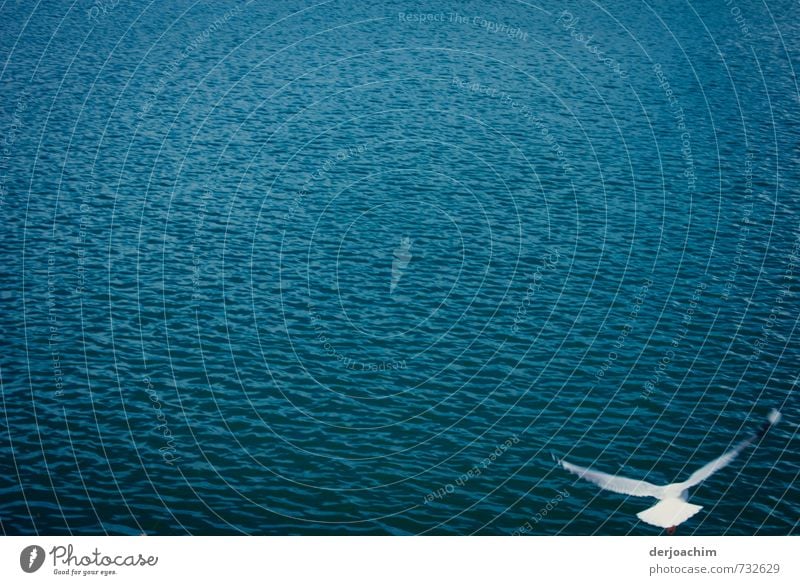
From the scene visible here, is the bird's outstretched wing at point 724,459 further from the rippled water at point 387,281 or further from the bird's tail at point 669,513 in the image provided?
the bird's tail at point 669,513

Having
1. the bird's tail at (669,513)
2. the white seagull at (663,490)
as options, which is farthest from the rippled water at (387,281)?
the white seagull at (663,490)

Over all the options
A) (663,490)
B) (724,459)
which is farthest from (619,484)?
(724,459)

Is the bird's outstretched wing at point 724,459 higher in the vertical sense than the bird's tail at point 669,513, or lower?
higher

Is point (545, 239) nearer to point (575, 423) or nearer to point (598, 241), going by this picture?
point (598, 241)

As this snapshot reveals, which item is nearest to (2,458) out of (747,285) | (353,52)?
(747,285)

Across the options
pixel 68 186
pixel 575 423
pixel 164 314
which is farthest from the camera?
pixel 68 186

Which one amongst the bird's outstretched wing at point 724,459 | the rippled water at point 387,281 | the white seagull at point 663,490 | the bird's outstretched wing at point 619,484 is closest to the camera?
the white seagull at point 663,490
